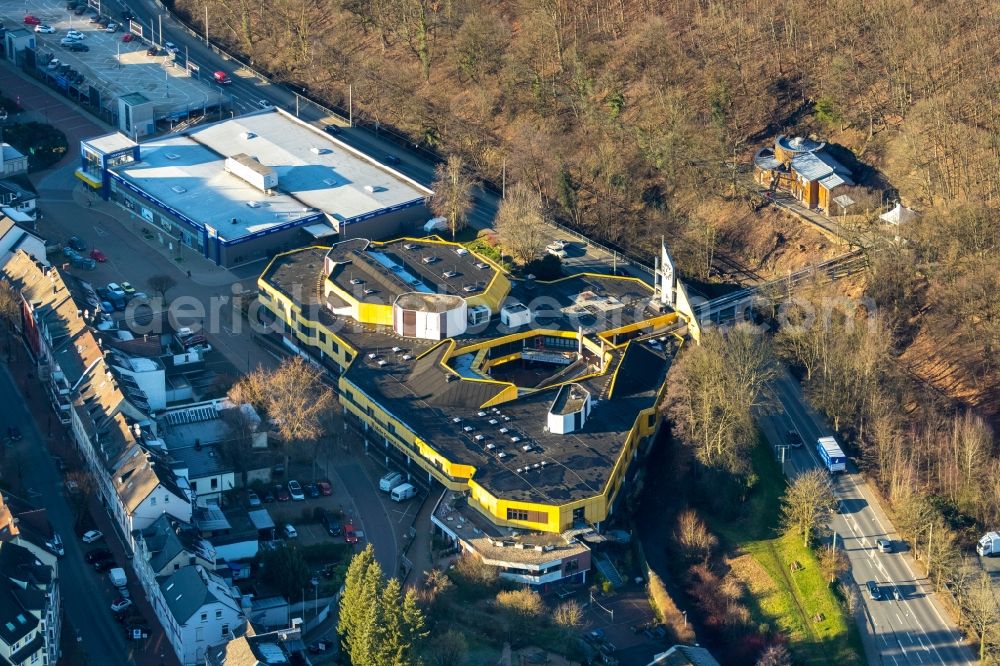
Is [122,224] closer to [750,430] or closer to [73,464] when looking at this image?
[73,464]

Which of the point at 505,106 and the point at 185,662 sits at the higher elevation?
the point at 505,106

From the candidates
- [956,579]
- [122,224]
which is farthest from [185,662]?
[122,224]


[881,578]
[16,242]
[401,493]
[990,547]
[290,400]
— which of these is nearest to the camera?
[881,578]

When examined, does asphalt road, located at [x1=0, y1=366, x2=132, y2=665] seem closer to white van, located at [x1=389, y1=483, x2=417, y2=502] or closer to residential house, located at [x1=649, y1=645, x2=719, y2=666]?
white van, located at [x1=389, y1=483, x2=417, y2=502]

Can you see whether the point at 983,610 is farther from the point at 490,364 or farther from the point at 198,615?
the point at 198,615

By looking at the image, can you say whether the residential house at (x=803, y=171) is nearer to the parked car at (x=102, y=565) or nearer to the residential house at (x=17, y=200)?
the residential house at (x=17, y=200)

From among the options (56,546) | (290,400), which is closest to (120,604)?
(56,546)
